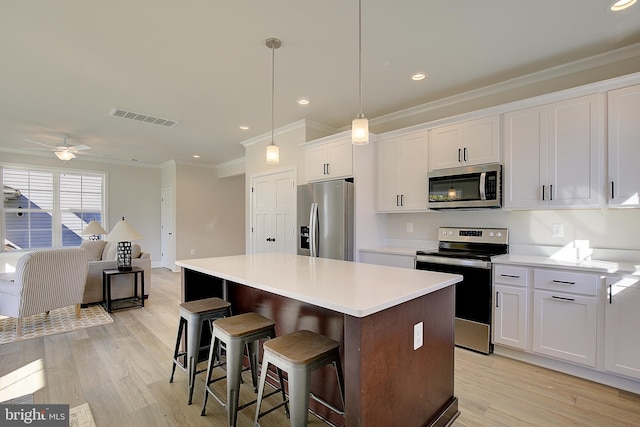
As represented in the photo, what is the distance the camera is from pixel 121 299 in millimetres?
4594

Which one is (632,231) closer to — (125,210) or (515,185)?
(515,185)

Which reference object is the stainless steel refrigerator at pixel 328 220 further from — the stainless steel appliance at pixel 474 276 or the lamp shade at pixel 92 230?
the lamp shade at pixel 92 230

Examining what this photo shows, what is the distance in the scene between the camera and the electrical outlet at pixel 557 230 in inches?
115

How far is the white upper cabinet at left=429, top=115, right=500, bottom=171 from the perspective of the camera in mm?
3066

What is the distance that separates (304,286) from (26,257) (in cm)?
356

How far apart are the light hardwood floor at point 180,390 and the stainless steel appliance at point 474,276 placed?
19 cm

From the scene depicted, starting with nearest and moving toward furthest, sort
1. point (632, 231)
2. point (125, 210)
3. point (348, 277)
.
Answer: point (348, 277), point (632, 231), point (125, 210)

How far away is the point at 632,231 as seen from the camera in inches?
102

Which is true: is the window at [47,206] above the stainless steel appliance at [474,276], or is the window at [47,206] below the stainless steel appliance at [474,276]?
above

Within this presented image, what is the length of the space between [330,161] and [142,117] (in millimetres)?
2721

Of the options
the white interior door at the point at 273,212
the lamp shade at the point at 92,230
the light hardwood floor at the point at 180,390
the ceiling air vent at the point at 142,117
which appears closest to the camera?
the light hardwood floor at the point at 180,390

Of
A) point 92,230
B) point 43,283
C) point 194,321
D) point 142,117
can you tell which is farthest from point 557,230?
point 92,230

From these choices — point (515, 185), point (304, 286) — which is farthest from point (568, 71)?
point (304, 286)

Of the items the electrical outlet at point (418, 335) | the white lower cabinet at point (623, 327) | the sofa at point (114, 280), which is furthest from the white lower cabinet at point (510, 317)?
the sofa at point (114, 280)
